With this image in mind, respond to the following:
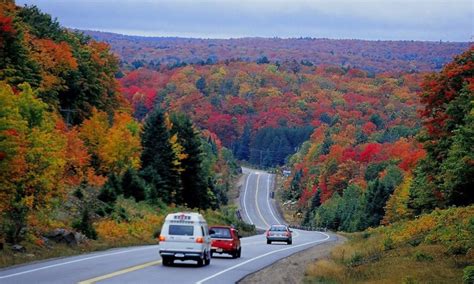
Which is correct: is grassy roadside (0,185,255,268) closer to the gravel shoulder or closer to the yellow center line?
the yellow center line

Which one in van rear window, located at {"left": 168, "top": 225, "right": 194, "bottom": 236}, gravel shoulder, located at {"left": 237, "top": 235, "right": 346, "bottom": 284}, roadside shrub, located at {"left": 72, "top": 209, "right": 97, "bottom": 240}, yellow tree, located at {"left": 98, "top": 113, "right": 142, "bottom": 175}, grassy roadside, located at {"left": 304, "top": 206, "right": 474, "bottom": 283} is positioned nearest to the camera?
grassy roadside, located at {"left": 304, "top": 206, "right": 474, "bottom": 283}

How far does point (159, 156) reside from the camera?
80.1 metres

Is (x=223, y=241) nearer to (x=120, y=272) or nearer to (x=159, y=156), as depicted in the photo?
(x=120, y=272)

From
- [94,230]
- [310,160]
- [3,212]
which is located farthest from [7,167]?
[310,160]

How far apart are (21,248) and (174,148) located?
47.8m

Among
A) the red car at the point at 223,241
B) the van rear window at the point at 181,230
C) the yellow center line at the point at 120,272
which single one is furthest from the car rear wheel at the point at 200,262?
the red car at the point at 223,241

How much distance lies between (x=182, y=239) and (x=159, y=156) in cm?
5033

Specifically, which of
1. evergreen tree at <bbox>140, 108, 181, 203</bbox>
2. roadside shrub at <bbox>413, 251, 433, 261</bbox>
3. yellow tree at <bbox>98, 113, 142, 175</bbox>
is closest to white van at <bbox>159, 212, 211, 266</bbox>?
roadside shrub at <bbox>413, 251, 433, 261</bbox>

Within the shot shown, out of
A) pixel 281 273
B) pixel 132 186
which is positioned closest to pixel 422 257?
pixel 281 273

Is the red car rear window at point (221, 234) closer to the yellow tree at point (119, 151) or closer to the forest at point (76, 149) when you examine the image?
the forest at point (76, 149)

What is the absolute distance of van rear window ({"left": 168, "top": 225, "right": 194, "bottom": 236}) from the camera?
30.4 m

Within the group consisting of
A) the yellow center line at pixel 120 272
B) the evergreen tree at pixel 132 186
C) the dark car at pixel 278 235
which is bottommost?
the dark car at pixel 278 235

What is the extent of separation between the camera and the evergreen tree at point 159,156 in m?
79.2

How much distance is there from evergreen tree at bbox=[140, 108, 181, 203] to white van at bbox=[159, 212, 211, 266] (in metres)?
47.9
